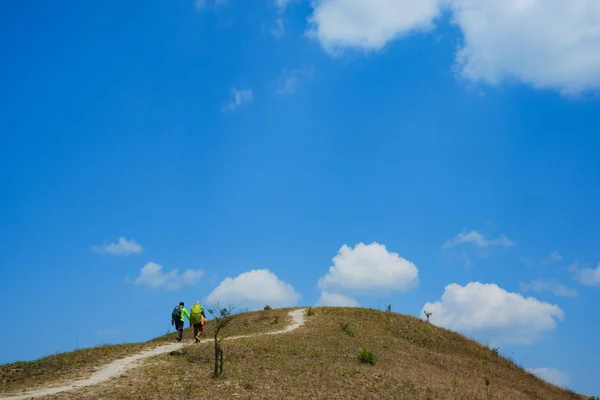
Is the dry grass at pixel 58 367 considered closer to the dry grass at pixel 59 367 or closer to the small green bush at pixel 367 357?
the dry grass at pixel 59 367

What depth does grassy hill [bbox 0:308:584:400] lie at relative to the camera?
22.0m

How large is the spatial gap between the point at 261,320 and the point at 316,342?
12666mm

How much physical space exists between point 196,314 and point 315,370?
Result: 32.6ft

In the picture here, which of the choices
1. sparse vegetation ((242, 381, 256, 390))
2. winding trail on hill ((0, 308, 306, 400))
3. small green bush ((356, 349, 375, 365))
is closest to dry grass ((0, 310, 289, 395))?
winding trail on hill ((0, 308, 306, 400))

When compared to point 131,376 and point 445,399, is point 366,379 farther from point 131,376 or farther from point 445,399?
point 131,376

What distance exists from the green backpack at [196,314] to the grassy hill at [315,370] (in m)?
2.35

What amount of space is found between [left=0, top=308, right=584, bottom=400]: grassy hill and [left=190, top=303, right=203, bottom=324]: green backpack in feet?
7.70

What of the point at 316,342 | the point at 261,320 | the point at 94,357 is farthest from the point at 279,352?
the point at 261,320

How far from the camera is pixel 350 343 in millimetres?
35750

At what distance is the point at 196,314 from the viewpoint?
3266cm

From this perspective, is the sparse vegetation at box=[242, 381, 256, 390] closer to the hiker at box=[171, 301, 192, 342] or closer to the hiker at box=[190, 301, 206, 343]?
the hiker at box=[190, 301, 206, 343]

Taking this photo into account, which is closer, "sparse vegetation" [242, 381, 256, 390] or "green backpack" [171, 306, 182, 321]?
Result: "sparse vegetation" [242, 381, 256, 390]

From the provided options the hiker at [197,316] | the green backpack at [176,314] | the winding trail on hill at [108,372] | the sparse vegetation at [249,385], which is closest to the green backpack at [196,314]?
the hiker at [197,316]

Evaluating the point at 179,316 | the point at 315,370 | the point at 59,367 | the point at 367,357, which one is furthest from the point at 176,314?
the point at 367,357
